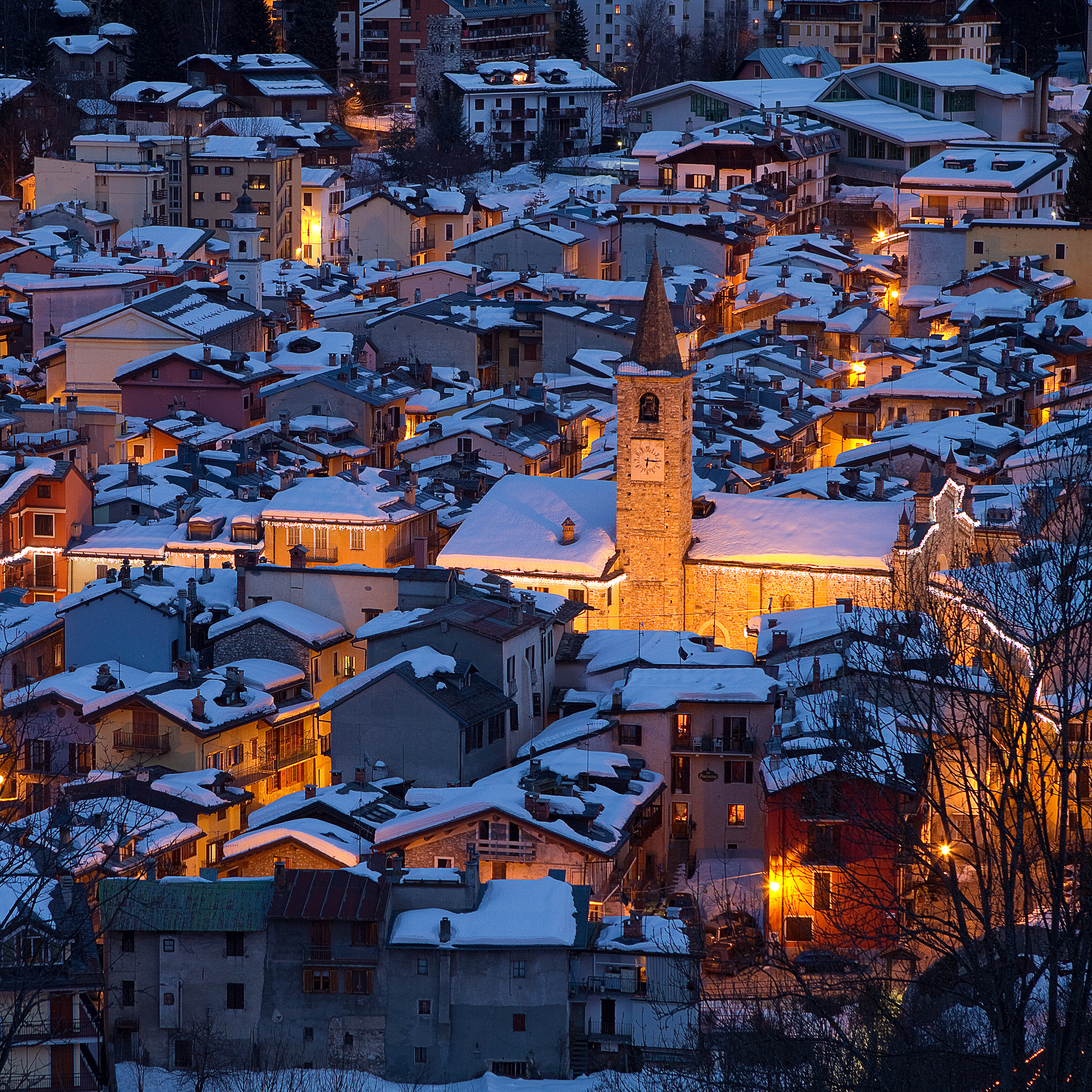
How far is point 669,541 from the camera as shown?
55.1m

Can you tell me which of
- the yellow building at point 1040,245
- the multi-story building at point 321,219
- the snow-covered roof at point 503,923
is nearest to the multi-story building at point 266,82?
the multi-story building at point 321,219

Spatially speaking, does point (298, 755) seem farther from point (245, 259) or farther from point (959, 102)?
point (959, 102)

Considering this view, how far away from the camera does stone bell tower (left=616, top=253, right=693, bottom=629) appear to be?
181 feet

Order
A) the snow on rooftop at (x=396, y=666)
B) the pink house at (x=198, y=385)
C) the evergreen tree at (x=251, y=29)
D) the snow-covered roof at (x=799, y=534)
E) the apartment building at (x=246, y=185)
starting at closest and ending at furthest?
the snow on rooftop at (x=396, y=666)
the snow-covered roof at (x=799, y=534)
the pink house at (x=198, y=385)
the apartment building at (x=246, y=185)
the evergreen tree at (x=251, y=29)

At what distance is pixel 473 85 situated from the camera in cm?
12875

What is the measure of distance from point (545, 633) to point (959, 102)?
7724 cm

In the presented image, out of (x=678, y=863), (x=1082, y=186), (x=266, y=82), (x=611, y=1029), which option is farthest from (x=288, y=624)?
(x=266, y=82)

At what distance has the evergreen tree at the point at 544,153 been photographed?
12588cm

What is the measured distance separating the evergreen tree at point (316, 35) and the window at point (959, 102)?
31140 mm

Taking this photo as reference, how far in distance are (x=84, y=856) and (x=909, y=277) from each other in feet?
213

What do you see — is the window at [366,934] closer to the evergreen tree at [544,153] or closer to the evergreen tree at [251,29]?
the evergreen tree at [544,153]

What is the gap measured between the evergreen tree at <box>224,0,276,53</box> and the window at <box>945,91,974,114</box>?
33.1 m

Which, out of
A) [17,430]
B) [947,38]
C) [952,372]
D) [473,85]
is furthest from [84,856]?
[947,38]

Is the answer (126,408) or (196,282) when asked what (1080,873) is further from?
(196,282)
